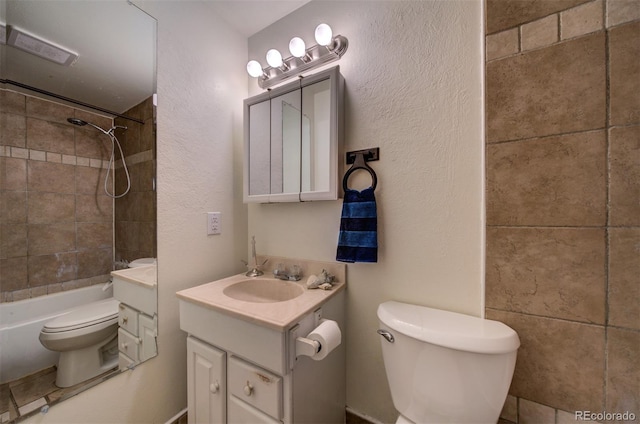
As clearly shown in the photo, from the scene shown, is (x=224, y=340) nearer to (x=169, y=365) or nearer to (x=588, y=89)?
(x=169, y=365)

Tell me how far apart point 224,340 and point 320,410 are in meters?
0.51

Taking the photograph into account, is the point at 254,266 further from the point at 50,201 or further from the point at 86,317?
the point at 50,201

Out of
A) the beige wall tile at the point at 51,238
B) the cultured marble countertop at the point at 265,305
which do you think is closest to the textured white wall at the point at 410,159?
the cultured marble countertop at the point at 265,305

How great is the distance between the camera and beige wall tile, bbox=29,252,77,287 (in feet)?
2.58

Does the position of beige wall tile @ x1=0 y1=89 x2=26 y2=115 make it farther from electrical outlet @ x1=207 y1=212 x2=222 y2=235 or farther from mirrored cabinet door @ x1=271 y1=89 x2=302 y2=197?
mirrored cabinet door @ x1=271 y1=89 x2=302 y2=197

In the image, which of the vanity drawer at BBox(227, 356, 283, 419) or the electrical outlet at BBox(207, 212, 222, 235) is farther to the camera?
the electrical outlet at BBox(207, 212, 222, 235)

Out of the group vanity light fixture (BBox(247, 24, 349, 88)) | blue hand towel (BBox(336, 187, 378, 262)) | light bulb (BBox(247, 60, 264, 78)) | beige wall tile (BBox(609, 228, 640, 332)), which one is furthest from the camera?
light bulb (BBox(247, 60, 264, 78))

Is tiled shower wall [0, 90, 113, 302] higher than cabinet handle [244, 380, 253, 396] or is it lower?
higher

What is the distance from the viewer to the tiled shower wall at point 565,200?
697 millimetres

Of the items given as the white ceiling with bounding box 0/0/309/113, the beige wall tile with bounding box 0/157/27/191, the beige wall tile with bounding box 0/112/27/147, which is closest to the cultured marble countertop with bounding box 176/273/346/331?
the beige wall tile with bounding box 0/157/27/191

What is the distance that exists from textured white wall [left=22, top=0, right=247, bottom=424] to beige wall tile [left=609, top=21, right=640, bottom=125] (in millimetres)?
1651

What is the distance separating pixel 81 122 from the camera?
90 cm

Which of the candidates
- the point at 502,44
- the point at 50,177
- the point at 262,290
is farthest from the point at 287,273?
the point at 502,44

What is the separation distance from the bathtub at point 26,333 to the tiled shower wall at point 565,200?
5.27 feet
